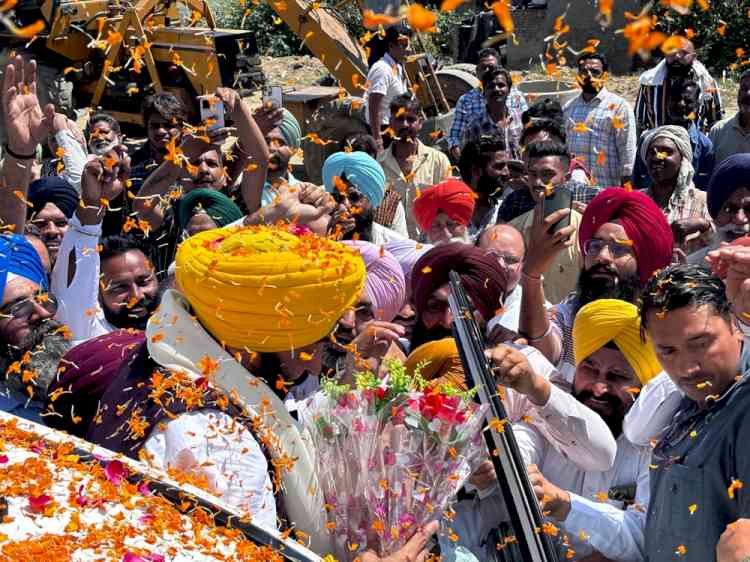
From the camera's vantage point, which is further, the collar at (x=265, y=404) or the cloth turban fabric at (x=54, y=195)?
the cloth turban fabric at (x=54, y=195)

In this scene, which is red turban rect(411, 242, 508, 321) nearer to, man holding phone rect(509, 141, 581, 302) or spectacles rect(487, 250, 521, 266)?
man holding phone rect(509, 141, 581, 302)

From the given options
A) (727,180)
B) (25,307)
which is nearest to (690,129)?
(727,180)

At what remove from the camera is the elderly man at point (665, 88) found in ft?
26.9

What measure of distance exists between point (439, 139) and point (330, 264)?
917cm

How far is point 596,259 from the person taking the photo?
4.80m

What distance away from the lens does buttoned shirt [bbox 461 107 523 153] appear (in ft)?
27.9

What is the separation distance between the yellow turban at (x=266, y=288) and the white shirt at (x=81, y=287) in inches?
61.0

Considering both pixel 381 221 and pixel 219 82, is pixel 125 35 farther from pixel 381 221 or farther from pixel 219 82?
pixel 381 221

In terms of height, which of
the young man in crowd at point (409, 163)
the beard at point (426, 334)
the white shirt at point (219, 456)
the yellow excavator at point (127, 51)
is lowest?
the yellow excavator at point (127, 51)

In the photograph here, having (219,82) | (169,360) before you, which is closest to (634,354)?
(169,360)

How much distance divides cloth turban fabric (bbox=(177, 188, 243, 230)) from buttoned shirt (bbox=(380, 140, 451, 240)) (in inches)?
73.2

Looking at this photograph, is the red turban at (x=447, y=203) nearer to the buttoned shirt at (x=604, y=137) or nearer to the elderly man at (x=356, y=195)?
the elderly man at (x=356, y=195)

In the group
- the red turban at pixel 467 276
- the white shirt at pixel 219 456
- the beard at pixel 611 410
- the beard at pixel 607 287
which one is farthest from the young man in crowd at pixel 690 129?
the white shirt at pixel 219 456

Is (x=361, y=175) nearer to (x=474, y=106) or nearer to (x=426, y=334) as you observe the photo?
(x=426, y=334)
